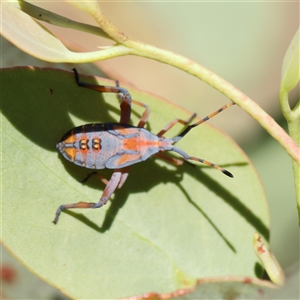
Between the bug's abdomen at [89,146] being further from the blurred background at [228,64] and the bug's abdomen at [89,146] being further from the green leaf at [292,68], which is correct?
the blurred background at [228,64]

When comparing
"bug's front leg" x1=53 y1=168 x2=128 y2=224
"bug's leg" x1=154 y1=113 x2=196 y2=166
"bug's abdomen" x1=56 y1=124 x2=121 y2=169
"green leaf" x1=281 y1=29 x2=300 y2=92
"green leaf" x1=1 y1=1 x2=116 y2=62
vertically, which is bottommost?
"bug's front leg" x1=53 y1=168 x2=128 y2=224

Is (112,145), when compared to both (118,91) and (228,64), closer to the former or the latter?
(118,91)

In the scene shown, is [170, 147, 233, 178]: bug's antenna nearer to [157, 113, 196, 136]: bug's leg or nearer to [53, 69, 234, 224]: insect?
[53, 69, 234, 224]: insect

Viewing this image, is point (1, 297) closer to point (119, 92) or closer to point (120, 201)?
point (120, 201)

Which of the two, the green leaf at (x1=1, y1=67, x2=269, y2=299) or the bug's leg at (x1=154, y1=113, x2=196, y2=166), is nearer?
the green leaf at (x1=1, y1=67, x2=269, y2=299)

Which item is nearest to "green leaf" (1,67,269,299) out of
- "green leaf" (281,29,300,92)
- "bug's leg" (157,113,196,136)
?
"bug's leg" (157,113,196,136)

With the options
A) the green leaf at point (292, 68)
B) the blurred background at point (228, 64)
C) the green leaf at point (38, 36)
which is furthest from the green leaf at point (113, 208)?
the blurred background at point (228, 64)

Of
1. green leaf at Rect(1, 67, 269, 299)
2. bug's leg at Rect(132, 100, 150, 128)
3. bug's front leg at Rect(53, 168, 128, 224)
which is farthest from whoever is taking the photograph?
bug's leg at Rect(132, 100, 150, 128)

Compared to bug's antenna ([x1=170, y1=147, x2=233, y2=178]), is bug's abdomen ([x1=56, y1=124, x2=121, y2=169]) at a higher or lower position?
lower
